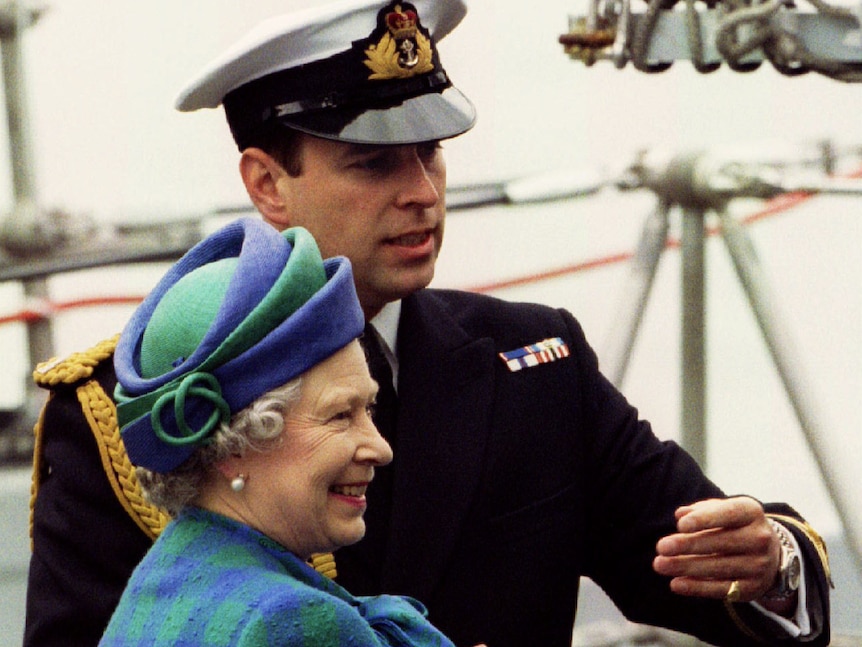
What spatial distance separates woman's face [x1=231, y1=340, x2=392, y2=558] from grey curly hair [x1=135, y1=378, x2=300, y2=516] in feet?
0.03

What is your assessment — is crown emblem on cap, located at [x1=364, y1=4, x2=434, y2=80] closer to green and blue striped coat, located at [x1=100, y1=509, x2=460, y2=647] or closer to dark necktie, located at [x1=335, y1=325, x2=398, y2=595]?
→ dark necktie, located at [x1=335, y1=325, x2=398, y2=595]

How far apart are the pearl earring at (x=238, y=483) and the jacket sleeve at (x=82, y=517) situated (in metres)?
0.48

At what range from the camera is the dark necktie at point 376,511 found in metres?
2.22

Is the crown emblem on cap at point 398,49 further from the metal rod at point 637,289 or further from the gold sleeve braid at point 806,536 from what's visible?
the metal rod at point 637,289

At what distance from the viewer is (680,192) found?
12.1 feet

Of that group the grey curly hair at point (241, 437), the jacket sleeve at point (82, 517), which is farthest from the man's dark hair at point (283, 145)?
the grey curly hair at point (241, 437)

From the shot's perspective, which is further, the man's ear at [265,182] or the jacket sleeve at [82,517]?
the man's ear at [265,182]

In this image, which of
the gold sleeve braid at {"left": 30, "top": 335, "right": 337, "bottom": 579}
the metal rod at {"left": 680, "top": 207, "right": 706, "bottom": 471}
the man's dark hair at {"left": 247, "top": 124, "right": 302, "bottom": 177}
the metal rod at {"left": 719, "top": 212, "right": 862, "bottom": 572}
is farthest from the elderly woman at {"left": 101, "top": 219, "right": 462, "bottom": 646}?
the metal rod at {"left": 680, "top": 207, "right": 706, "bottom": 471}

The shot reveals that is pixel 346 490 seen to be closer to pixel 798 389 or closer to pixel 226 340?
pixel 226 340

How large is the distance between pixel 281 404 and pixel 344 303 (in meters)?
0.12

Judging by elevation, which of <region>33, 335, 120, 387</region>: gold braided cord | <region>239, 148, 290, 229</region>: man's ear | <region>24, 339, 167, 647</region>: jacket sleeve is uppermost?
<region>239, 148, 290, 229</region>: man's ear

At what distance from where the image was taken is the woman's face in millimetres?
1641

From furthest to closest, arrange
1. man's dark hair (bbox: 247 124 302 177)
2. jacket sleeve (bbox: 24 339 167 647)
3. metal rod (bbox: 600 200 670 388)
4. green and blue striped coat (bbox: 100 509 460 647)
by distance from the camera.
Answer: metal rod (bbox: 600 200 670 388), man's dark hair (bbox: 247 124 302 177), jacket sleeve (bbox: 24 339 167 647), green and blue striped coat (bbox: 100 509 460 647)

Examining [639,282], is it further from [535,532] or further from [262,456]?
[262,456]
